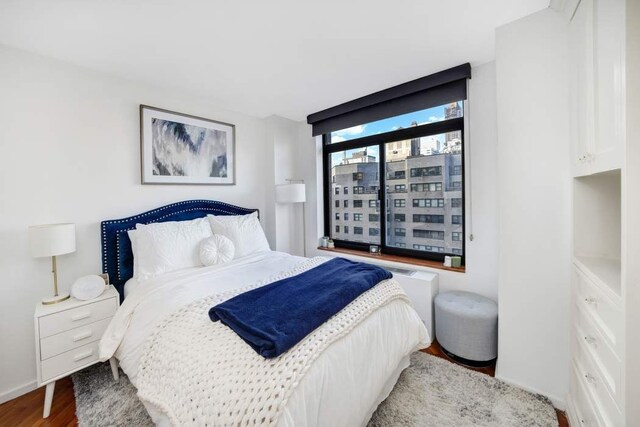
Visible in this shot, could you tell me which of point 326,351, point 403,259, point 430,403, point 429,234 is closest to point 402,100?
point 429,234

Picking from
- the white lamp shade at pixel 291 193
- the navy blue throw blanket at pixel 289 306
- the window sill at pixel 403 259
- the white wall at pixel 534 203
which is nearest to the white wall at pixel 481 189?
the window sill at pixel 403 259

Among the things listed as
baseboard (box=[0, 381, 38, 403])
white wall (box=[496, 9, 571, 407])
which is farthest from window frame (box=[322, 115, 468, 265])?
baseboard (box=[0, 381, 38, 403])

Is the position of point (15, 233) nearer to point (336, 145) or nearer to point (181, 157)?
point (181, 157)

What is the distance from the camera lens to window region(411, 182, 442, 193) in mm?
2719

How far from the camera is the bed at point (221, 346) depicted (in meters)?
1.00

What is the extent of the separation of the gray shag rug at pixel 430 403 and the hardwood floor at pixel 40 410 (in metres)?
0.04

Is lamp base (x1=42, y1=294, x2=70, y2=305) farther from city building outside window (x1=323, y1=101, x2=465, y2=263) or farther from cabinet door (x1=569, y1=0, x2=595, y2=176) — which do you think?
cabinet door (x1=569, y1=0, x2=595, y2=176)

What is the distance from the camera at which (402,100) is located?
2633 mm

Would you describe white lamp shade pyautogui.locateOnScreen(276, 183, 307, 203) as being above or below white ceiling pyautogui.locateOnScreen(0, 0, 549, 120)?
below

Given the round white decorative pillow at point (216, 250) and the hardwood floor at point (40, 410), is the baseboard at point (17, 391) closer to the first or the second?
the hardwood floor at point (40, 410)

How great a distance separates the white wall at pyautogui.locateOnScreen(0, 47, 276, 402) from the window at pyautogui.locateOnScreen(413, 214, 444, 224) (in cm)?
280

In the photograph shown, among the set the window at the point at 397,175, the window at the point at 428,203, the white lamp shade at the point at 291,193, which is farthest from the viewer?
the white lamp shade at the point at 291,193

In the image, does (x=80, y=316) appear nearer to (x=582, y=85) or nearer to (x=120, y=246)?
(x=120, y=246)

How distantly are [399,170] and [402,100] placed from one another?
0.79 metres
